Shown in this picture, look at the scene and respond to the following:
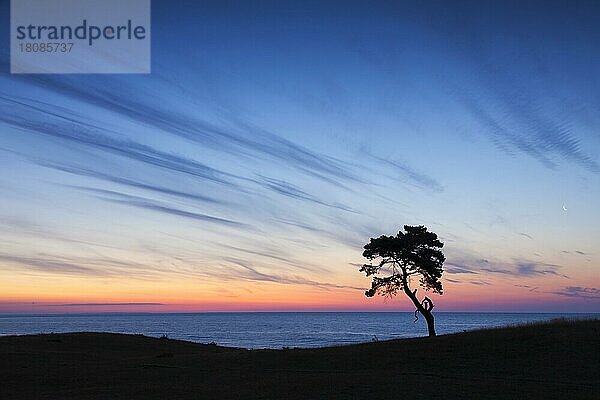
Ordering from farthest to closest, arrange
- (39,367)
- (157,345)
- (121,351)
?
(157,345) → (121,351) → (39,367)

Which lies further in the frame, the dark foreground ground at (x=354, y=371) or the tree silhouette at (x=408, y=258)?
the tree silhouette at (x=408, y=258)

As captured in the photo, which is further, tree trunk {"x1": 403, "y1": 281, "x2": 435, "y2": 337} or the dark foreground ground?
tree trunk {"x1": 403, "y1": 281, "x2": 435, "y2": 337}

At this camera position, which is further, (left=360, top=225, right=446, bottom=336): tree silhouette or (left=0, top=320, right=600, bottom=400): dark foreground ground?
(left=360, top=225, right=446, bottom=336): tree silhouette

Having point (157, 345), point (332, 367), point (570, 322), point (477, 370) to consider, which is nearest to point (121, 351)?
point (157, 345)

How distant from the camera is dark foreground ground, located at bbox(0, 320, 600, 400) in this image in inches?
747

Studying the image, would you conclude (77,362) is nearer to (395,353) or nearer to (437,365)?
(395,353)

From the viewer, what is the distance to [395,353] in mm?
29062

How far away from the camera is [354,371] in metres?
24.7

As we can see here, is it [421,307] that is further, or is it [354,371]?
[421,307]

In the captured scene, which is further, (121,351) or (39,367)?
(121,351)

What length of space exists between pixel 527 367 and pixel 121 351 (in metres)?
26.7

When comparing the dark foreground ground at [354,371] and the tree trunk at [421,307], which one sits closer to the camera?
the dark foreground ground at [354,371]

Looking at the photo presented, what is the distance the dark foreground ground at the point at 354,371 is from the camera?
18984mm

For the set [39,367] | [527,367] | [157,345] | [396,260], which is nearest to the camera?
[527,367]
